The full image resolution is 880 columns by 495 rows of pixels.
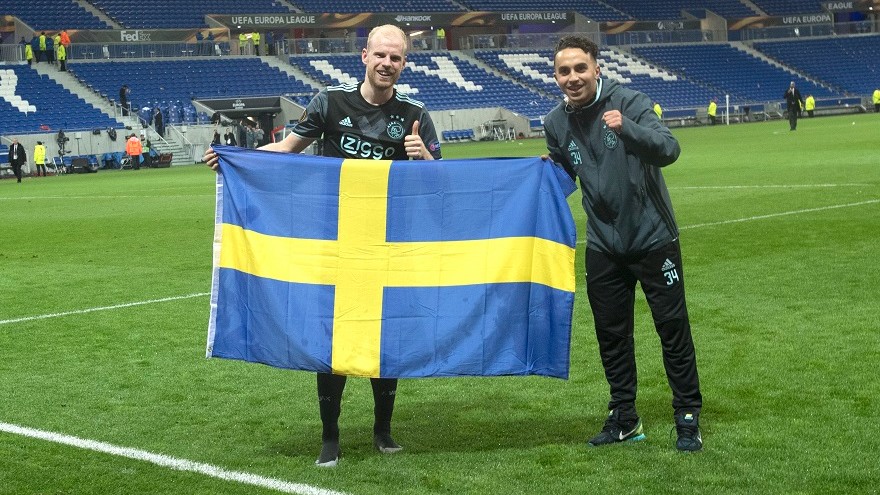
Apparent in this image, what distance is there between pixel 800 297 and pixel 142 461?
615 cm

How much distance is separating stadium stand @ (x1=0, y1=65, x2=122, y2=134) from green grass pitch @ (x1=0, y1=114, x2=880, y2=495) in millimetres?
33614

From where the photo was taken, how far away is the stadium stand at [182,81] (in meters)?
50.7

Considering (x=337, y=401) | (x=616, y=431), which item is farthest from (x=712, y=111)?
(x=337, y=401)

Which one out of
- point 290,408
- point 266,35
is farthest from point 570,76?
point 266,35

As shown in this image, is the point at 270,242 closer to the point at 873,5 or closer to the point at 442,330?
the point at 442,330

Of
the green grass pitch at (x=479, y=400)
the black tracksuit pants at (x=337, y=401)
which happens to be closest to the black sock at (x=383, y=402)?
the black tracksuit pants at (x=337, y=401)

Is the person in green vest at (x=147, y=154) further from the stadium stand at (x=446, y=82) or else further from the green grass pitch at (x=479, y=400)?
the green grass pitch at (x=479, y=400)

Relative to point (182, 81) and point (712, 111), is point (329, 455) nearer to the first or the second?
point (182, 81)

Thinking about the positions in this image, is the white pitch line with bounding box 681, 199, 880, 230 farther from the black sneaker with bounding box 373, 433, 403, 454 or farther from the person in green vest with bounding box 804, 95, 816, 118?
the person in green vest with bounding box 804, 95, 816, 118

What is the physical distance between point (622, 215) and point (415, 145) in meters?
1.01

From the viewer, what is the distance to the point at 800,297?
10.2 meters

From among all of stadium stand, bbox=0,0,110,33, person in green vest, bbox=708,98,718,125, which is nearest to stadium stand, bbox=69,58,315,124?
stadium stand, bbox=0,0,110,33

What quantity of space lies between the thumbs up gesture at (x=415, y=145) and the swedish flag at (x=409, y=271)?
0.05 meters

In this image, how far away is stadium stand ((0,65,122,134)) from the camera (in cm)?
4616
